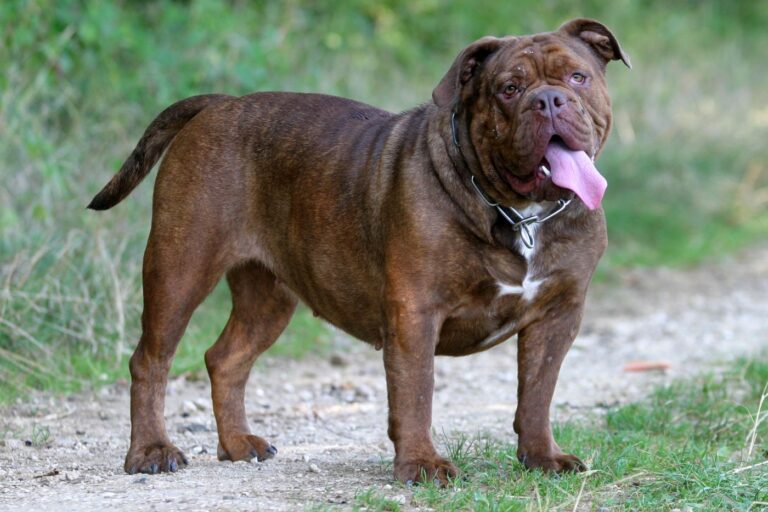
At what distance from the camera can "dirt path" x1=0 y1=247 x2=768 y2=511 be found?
4500 mm

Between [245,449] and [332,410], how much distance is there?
121 centimetres

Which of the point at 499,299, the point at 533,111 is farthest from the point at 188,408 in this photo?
the point at 533,111

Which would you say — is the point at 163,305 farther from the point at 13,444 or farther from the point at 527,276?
the point at 527,276

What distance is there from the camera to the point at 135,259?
7746mm

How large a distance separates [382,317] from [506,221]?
608mm

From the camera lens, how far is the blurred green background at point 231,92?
23.2 feet

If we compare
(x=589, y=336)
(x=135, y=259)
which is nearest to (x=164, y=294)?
(x=135, y=259)

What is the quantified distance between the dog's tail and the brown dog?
1cm

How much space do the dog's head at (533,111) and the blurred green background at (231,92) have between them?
2.97 meters

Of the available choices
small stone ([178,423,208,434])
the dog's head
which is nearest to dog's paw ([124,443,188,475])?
small stone ([178,423,208,434])

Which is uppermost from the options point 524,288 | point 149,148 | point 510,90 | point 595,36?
point 595,36

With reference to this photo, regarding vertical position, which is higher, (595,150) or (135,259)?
(595,150)

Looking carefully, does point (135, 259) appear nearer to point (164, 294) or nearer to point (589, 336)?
point (164, 294)

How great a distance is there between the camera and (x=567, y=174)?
14.6ft
